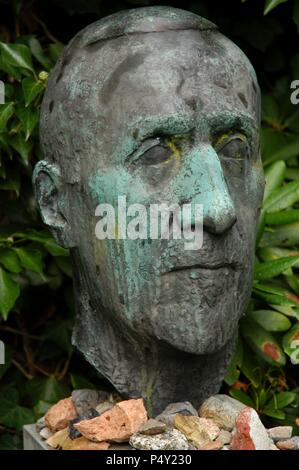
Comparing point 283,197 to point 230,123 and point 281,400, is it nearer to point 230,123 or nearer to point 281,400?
point 281,400

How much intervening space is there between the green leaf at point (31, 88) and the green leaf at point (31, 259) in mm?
472

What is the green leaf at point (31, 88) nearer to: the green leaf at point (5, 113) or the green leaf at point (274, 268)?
the green leaf at point (5, 113)

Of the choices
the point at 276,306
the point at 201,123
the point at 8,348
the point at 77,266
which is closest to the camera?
the point at 201,123

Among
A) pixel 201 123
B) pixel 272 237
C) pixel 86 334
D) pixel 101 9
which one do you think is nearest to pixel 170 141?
pixel 201 123

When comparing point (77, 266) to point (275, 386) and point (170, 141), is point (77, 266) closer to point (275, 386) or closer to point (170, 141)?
point (170, 141)

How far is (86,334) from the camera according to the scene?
2.98m

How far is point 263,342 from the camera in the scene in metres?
3.46

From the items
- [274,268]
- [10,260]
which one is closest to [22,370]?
[10,260]

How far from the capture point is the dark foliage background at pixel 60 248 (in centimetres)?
344

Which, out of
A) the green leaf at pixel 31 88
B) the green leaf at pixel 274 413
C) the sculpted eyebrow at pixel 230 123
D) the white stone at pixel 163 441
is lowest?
the green leaf at pixel 274 413

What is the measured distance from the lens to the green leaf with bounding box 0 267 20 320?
3.30 meters

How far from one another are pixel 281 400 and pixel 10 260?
987mm

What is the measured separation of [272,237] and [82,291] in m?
0.89

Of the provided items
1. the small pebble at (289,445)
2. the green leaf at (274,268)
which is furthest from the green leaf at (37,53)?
the small pebble at (289,445)
